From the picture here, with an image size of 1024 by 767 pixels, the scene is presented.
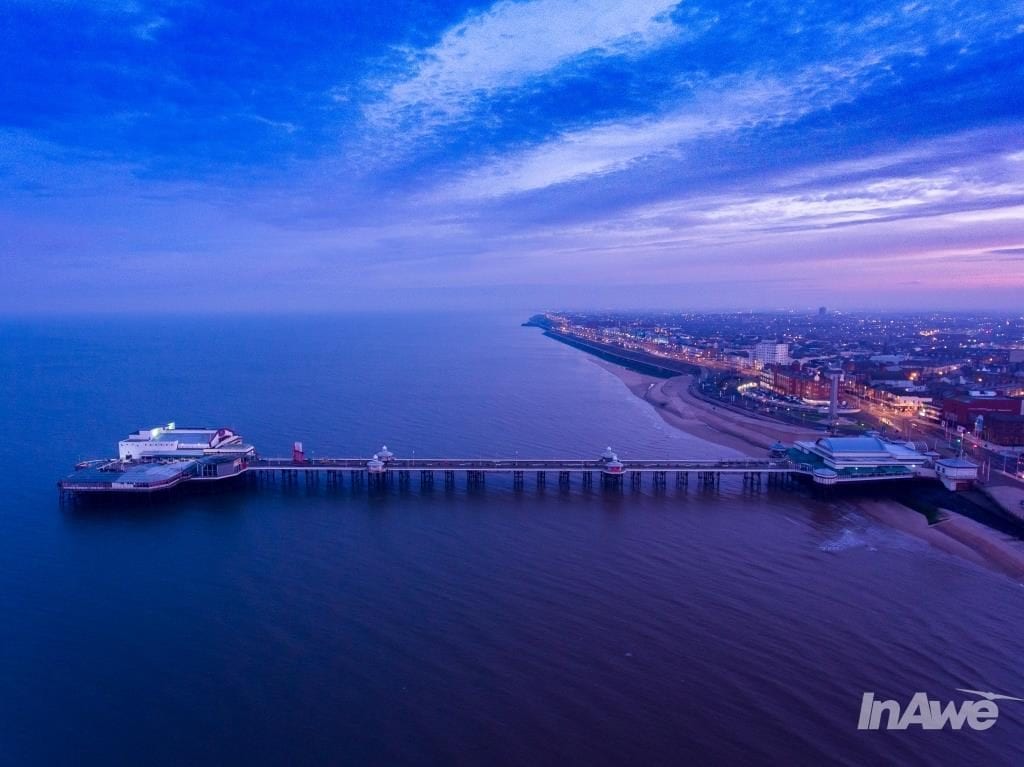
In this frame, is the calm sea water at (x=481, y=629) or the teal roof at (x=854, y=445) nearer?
the calm sea water at (x=481, y=629)

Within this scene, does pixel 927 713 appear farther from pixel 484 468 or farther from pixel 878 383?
pixel 878 383

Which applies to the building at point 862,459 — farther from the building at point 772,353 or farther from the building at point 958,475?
the building at point 772,353

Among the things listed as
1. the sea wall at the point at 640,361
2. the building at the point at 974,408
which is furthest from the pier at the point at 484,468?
the sea wall at the point at 640,361

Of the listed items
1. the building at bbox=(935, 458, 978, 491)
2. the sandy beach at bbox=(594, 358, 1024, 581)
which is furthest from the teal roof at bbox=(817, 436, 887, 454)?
the building at bbox=(935, 458, 978, 491)

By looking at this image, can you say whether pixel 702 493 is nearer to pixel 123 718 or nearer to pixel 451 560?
pixel 451 560

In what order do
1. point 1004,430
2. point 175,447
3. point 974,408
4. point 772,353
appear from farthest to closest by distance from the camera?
point 772,353 → point 974,408 → point 1004,430 → point 175,447

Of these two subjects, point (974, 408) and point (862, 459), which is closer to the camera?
point (862, 459)

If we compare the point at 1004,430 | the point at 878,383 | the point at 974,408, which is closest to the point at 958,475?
the point at 1004,430
